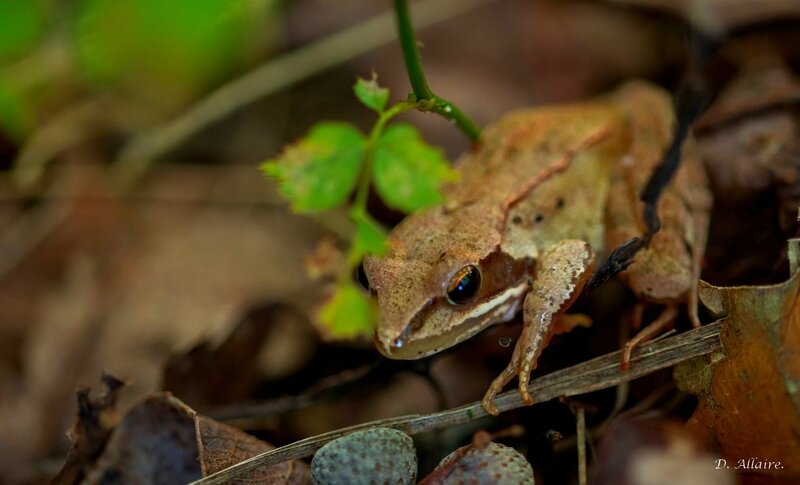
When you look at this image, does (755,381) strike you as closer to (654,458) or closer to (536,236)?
(654,458)

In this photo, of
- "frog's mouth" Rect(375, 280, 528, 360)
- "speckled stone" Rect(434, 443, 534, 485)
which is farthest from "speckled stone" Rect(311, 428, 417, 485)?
"frog's mouth" Rect(375, 280, 528, 360)

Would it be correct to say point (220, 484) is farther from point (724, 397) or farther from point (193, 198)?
point (193, 198)

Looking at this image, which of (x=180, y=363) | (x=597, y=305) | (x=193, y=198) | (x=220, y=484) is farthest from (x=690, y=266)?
(x=193, y=198)

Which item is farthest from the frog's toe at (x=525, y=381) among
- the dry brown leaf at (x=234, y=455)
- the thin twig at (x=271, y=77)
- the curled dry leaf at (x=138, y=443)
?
the thin twig at (x=271, y=77)

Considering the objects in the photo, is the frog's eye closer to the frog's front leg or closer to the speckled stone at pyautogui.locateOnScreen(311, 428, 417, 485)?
the frog's front leg

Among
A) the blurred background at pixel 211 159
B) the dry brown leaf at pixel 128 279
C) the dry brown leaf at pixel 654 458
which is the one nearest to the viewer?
the dry brown leaf at pixel 654 458

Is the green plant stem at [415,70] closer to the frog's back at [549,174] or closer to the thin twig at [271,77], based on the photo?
the frog's back at [549,174]

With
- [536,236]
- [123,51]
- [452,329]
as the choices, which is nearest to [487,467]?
[452,329]
